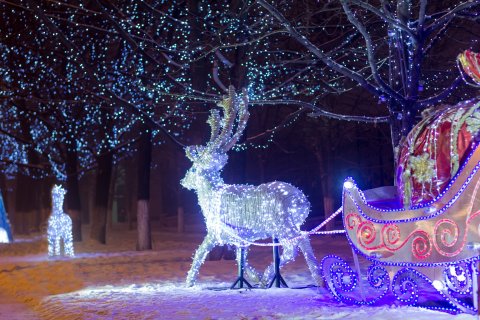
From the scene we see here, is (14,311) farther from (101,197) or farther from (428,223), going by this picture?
(101,197)

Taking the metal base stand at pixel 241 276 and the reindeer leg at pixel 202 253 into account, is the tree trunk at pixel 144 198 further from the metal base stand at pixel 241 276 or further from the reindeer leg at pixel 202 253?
the metal base stand at pixel 241 276

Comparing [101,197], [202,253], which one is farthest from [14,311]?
[101,197]

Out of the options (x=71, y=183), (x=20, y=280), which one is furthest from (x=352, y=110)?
(x=20, y=280)

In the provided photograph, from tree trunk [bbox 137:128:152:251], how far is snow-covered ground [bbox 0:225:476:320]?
1.88 meters

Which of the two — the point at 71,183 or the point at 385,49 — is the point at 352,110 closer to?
the point at 385,49

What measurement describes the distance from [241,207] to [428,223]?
145 inches

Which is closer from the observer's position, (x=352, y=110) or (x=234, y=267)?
(x=234, y=267)

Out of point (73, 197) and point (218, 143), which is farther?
point (73, 197)

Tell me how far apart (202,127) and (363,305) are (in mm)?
8664

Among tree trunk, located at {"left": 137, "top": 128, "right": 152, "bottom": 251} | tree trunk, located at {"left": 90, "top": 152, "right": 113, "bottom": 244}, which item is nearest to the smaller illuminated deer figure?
tree trunk, located at {"left": 137, "top": 128, "right": 152, "bottom": 251}

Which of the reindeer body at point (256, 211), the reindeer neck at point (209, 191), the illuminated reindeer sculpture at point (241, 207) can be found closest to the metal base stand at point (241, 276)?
the illuminated reindeer sculpture at point (241, 207)

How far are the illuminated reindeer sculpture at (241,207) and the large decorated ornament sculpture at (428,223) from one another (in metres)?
1.60

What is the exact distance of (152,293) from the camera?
9.84 metres

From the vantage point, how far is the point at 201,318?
7.50m
